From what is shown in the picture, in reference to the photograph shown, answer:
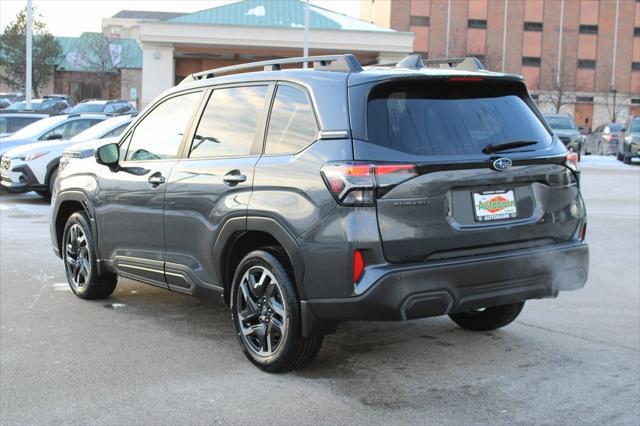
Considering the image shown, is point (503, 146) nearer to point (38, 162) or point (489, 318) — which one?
point (489, 318)

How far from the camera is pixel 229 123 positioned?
5367 millimetres

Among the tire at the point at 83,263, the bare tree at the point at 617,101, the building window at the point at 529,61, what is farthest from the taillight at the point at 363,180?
the bare tree at the point at 617,101

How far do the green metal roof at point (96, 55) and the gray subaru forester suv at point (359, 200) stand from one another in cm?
6550

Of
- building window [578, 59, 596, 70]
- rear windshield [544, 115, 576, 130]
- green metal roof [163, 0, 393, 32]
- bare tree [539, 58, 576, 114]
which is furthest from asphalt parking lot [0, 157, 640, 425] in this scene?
building window [578, 59, 596, 70]

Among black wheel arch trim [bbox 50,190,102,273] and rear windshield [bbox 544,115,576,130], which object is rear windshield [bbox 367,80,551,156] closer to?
black wheel arch trim [bbox 50,190,102,273]

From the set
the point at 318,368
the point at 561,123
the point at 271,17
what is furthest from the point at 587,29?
the point at 318,368

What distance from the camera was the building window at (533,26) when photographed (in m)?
77.2

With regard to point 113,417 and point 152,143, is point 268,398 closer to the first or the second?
point 113,417

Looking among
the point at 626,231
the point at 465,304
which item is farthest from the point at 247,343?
the point at 626,231

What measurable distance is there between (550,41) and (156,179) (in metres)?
76.9

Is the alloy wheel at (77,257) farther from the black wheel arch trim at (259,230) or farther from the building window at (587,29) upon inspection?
the building window at (587,29)

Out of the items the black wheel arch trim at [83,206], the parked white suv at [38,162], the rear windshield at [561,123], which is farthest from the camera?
the rear windshield at [561,123]

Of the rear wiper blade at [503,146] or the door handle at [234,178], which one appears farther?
the door handle at [234,178]

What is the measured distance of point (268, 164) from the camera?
4840 millimetres
